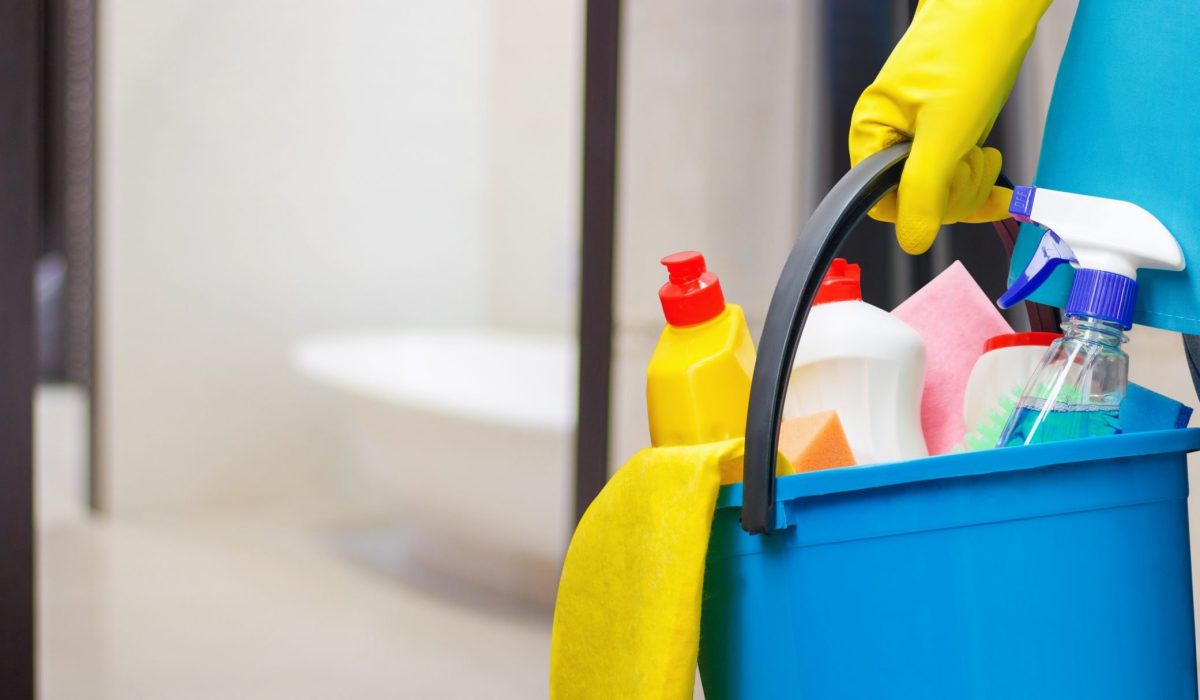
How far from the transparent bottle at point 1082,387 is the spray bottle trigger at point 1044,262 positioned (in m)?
0.02

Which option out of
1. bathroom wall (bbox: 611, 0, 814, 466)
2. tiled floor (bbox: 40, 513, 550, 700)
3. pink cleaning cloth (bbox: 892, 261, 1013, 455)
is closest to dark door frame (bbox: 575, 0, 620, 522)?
bathroom wall (bbox: 611, 0, 814, 466)

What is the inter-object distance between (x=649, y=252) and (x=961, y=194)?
0.65 m

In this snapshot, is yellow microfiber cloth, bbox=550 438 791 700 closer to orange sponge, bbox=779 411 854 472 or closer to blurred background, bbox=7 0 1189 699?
orange sponge, bbox=779 411 854 472

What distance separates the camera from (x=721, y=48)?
1111mm

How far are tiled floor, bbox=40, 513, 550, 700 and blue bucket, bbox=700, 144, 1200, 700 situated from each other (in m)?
1.13

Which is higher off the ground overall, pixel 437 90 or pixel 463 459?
pixel 437 90

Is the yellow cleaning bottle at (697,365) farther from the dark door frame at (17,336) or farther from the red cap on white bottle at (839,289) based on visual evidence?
the dark door frame at (17,336)

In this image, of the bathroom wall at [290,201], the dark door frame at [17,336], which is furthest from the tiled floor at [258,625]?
the dark door frame at [17,336]

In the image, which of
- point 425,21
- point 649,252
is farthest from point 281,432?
point 649,252

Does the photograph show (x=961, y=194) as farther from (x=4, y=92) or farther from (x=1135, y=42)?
(x=4, y=92)

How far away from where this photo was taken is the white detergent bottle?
53 cm

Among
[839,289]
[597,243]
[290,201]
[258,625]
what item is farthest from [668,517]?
[290,201]

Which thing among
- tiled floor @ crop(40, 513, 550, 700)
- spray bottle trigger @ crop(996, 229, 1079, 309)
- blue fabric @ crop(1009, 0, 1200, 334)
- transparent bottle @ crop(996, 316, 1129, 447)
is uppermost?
blue fabric @ crop(1009, 0, 1200, 334)

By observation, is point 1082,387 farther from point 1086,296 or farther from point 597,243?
point 597,243
